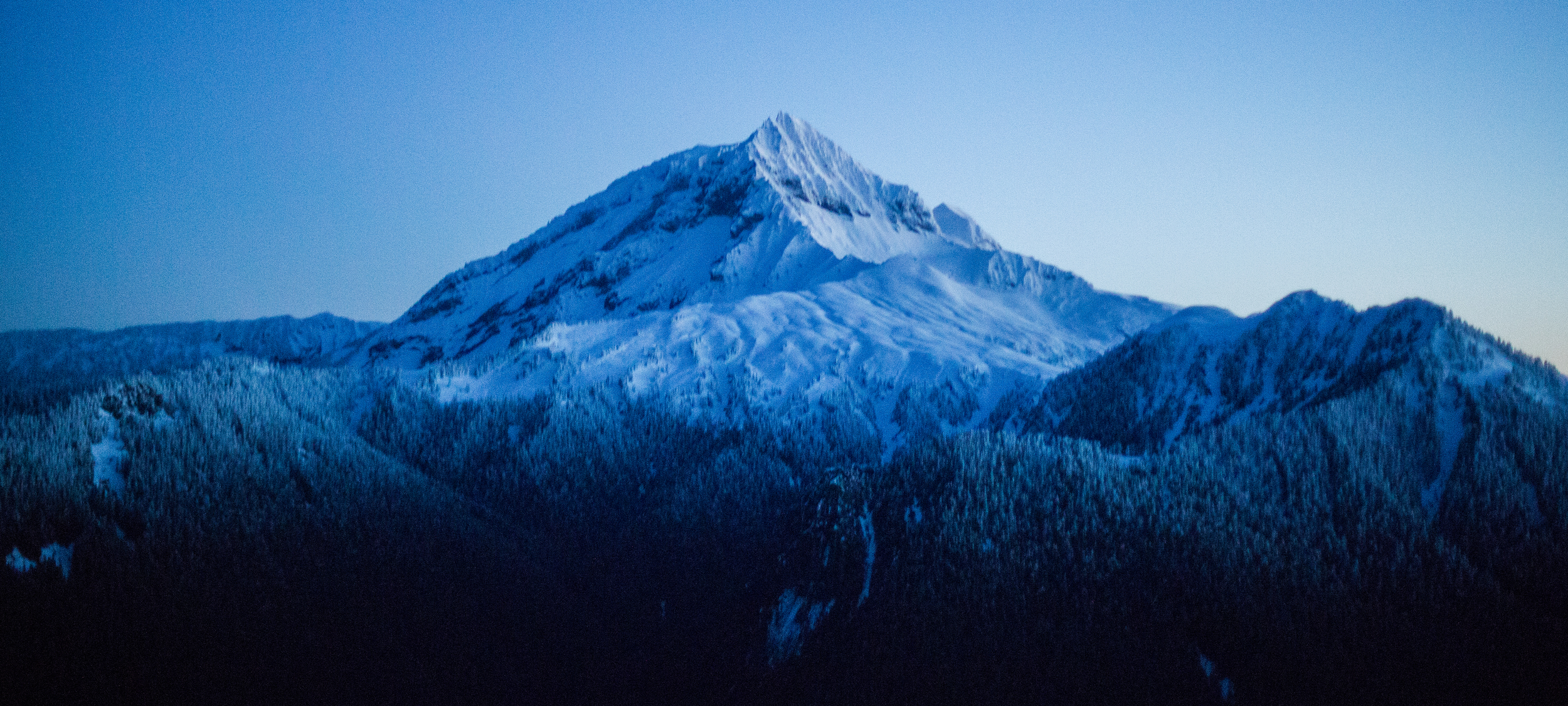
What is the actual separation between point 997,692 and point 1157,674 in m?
19.3

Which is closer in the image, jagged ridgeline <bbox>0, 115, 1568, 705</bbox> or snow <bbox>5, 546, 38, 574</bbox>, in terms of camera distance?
jagged ridgeline <bbox>0, 115, 1568, 705</bbox>

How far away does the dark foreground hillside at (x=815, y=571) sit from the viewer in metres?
99.2

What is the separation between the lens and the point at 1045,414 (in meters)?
172

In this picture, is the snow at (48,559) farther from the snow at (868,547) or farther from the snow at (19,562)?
the snow at (868,547)

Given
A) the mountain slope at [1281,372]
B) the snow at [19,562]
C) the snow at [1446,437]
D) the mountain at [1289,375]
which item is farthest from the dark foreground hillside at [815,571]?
the mountain slope at [1281,372]

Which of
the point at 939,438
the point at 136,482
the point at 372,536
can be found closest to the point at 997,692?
the point at 939,438

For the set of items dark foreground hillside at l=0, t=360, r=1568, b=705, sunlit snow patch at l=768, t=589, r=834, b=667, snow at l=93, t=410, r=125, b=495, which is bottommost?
sunlit snow patch at l=768, t=589, r=834, b=667

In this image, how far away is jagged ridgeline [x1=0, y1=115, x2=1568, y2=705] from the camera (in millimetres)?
100438

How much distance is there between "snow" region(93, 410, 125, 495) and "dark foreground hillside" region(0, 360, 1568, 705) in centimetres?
72

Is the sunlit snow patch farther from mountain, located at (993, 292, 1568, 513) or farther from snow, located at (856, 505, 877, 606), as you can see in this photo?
mountain, located at (993, 292, 1568, 513)

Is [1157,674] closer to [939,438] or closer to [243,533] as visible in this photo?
[939,438]

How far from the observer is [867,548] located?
130m

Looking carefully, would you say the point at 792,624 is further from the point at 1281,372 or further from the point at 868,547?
the point at 1281,372

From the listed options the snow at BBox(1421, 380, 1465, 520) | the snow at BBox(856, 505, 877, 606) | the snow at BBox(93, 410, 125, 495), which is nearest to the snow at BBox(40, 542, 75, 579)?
the snow at BBox(93, 410, 125, 495)
